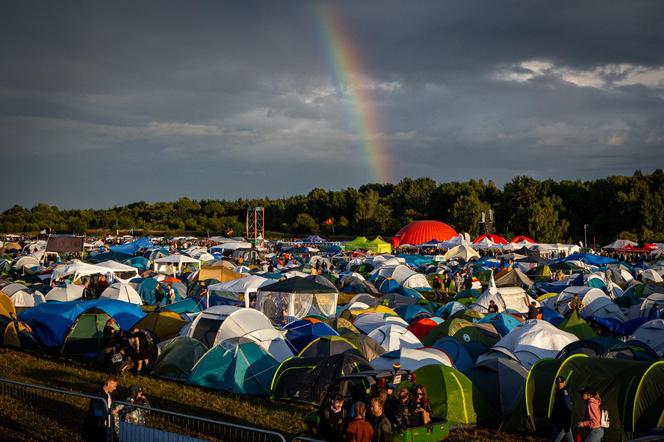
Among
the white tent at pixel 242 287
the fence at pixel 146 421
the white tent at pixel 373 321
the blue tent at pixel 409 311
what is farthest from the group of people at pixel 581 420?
the white tent at pixel 242 287

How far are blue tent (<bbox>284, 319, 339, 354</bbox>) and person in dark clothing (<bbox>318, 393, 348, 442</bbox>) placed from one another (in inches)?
230

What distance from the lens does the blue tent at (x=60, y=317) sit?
15.8 metres

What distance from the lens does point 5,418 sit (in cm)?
960

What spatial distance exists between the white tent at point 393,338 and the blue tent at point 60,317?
6.37 meters

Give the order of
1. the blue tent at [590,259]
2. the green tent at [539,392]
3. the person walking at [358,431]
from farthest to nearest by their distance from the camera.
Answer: the blue tent at [590,259], the green tent at [539,392], the person walking at [358,431]

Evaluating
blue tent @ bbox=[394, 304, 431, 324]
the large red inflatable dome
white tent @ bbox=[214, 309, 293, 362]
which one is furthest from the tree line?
white tent @ bbox=[214, 309, 293, 362]

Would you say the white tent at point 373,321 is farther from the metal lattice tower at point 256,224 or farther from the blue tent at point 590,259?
the metal lattice tower at point 256,224

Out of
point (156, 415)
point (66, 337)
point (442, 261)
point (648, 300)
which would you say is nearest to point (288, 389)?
point (156, 415)

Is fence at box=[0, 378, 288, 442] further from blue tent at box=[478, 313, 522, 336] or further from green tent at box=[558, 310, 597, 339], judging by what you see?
green tent at box=[558, 310, 597, 339]

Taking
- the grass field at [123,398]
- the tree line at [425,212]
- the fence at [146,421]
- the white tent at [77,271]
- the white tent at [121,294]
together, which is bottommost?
the grass field at [123,398]

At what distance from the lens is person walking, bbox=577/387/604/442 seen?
25.2 feet

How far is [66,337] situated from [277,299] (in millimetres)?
6666

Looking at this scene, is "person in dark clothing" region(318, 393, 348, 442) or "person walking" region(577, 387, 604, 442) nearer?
"person in dark clothing" region(318, 393, 348, 442)

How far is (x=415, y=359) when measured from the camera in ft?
37.7
